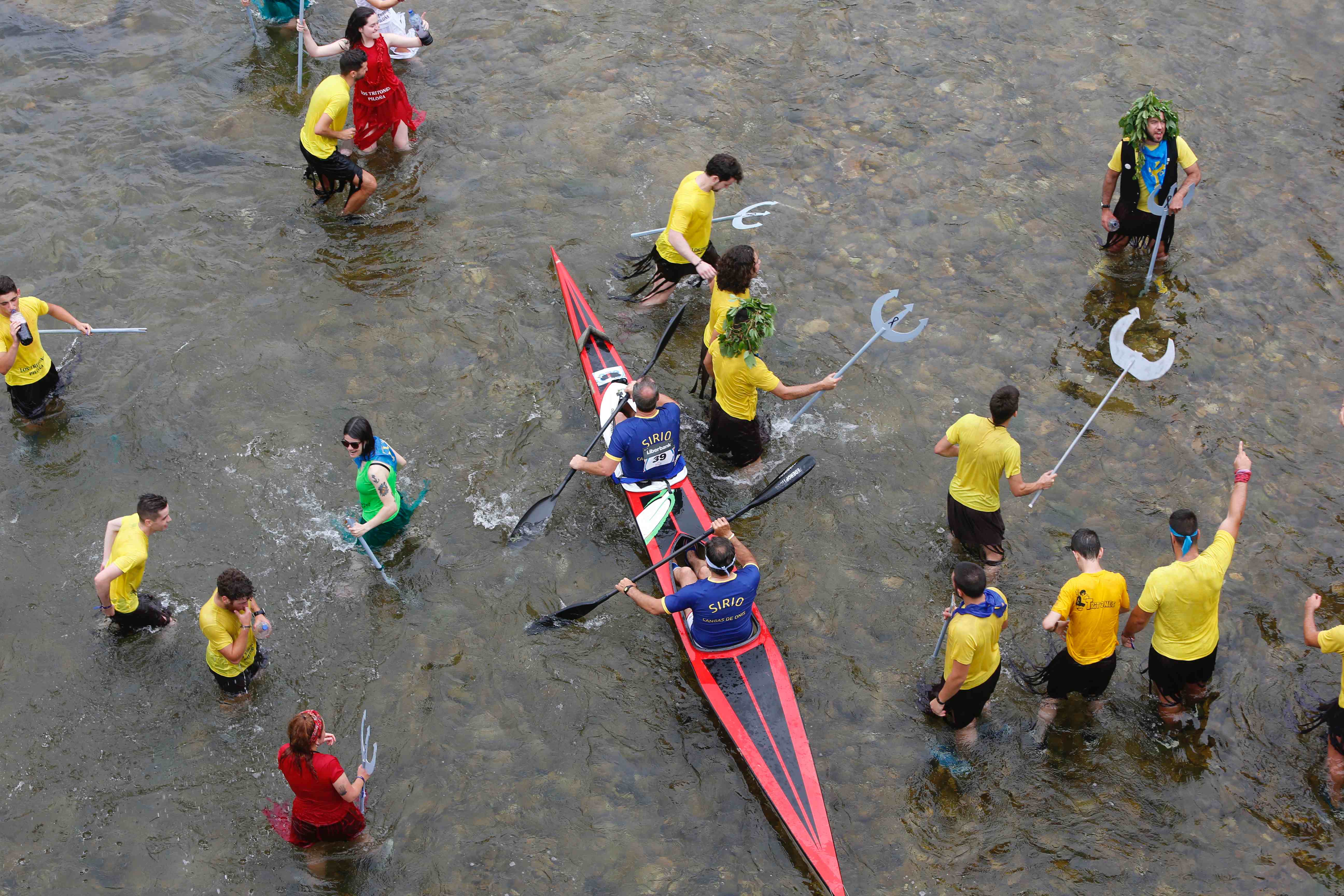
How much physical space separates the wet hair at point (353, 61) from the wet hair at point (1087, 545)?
7687mm

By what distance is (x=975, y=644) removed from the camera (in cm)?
595

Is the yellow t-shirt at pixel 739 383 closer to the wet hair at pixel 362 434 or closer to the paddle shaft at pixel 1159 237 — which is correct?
the wet hair at pixel 362 434

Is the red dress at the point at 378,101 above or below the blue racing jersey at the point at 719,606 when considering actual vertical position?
above

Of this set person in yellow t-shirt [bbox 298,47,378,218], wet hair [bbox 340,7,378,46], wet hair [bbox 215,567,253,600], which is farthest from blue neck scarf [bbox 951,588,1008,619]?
wet hair [bbox 340,7,378,46]

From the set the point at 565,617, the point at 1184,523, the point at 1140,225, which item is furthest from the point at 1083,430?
the point at 565,617

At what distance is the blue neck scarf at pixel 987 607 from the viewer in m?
5.95

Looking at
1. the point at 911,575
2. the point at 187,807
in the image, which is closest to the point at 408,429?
the point at 187,807

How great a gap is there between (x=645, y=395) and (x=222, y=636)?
323cm

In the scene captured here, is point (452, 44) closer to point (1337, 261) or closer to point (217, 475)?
point (217, 475)

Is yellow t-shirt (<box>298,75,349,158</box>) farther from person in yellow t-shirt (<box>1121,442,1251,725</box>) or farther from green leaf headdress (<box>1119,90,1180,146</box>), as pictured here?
person in yellow t-shirt (<box>1121,442,1251,725</box>)

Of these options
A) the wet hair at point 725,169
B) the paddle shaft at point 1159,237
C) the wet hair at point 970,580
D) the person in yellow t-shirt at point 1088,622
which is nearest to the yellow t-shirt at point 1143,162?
the paddle shaft at point 1159,237

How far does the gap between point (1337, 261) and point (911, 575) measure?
20.2 feet

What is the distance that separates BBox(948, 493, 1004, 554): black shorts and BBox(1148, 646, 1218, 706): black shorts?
4.19 ft

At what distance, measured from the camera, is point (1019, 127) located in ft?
37.9
